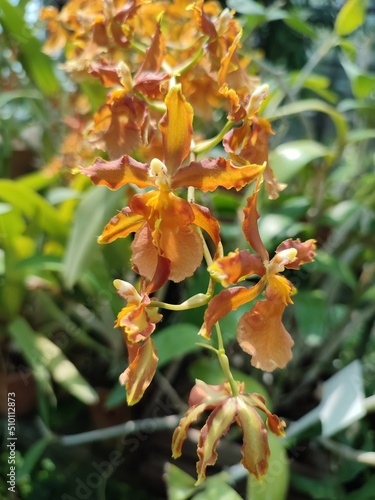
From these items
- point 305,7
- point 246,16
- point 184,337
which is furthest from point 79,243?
point 305,7

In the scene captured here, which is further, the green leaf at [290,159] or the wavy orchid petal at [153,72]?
the green leaf at [290,159]

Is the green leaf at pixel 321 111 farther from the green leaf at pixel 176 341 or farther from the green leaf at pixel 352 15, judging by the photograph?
the green leaf at pixel 176 341

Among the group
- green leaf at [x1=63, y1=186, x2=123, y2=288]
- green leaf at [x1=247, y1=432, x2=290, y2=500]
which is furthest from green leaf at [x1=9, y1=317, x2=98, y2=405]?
green leaf at [x1=247, y1=432, x2=290, y2=500]

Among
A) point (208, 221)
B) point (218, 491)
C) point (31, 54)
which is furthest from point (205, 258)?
point (31, 54)

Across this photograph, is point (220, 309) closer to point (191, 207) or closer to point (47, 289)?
point (191, 207)

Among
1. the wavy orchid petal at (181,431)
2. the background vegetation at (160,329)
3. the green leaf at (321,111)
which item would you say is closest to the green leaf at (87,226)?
the background vegetation at (160,329)

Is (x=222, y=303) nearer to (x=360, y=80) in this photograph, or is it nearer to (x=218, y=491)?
(x=218, y=491)
